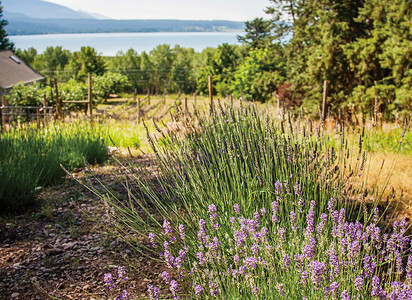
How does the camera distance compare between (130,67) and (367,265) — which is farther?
(130,67)

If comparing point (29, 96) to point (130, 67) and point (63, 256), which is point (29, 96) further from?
point (130, 67)

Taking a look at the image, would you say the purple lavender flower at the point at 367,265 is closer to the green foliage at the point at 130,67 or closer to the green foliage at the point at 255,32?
the green foliage at the point at 255,32

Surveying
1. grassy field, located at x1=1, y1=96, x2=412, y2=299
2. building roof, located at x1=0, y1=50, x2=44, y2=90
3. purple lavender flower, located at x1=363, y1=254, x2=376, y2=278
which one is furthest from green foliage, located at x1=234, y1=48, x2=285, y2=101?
purple lavender flower, located at x1=363, y1=254, x2=376, y2=278

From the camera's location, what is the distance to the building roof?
27.0 m

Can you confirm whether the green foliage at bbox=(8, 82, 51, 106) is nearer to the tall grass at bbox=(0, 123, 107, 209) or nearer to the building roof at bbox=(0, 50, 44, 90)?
the building roof at bbox=(0, 50, 44, 90)

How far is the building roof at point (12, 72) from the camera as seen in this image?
88.7 ft

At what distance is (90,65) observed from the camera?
32156 mm

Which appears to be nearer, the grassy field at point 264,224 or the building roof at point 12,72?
the grassy field at point 264,224

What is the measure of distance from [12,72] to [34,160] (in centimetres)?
2810

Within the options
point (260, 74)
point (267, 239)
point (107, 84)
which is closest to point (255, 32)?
point (260, 74)

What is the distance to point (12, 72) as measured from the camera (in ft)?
93.4

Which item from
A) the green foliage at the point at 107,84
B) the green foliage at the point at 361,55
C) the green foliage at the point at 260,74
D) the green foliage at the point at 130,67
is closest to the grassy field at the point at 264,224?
the green foliage at the point at 361,55

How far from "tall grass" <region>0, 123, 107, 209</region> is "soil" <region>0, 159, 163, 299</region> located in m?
0.22

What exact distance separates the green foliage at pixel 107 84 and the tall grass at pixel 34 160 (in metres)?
20.9
